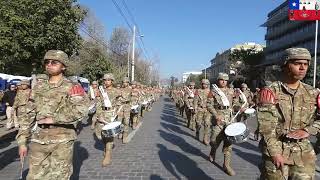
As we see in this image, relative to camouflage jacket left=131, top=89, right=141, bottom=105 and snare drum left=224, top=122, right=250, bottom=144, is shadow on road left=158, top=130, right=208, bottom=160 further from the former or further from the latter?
snare drum left=224, top=122, right=250, bottom=144

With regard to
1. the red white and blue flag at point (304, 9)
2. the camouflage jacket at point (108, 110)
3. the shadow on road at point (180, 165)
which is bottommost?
the shadow on road at point (180, 165)

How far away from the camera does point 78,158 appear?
10.4 m

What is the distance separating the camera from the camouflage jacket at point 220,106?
9.88 m

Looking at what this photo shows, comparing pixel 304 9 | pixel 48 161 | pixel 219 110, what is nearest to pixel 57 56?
pixel 48 161

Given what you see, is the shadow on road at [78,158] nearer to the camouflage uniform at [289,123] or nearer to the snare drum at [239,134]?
the snare drum at [239,134]

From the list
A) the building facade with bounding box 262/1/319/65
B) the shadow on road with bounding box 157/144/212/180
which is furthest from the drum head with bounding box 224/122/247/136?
the building facade with bounding box 262/1/319/65

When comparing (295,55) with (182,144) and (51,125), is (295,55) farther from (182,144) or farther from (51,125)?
(182,144)

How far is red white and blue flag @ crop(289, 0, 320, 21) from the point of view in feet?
88.1

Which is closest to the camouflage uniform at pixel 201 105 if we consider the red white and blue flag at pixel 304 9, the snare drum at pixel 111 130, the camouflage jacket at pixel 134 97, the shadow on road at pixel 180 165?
the camouflage jacket at pixel 134 97

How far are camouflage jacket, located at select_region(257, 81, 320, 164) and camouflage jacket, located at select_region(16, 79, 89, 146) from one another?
201 centimetres

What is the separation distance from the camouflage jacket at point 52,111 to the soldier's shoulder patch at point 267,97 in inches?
77.2

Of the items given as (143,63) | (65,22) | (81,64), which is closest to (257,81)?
(143,63)

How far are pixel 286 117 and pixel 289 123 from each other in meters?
0.07

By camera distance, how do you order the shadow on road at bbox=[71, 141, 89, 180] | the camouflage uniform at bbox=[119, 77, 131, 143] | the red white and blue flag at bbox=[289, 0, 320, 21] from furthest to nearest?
the red white and blue flag at bbox=[289, 0, 320, 21]
the camouflage uniform at bbox=[119, 77, 131, 143]
the shadow on road at bbox=[71, 141, 89, 180]
